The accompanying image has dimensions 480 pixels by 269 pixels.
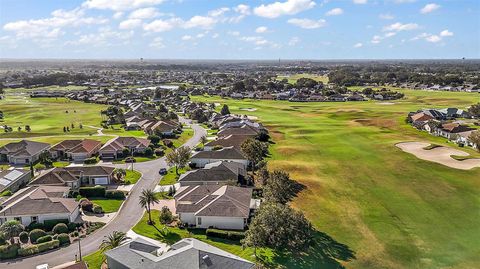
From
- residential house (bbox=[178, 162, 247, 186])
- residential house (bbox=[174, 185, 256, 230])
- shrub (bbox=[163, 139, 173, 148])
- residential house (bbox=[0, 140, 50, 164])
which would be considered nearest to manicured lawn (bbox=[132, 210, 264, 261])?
residential house (bbox=[174, 185, 256, 230])

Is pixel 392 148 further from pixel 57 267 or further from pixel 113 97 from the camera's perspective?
pixel 113 97

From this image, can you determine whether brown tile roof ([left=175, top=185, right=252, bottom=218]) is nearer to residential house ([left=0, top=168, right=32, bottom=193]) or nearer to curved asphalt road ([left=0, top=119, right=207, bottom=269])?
curved asphalt road ([left=0, top=119, right=207, bottom=269])

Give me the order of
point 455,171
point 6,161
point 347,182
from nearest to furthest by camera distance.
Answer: point 347,182
point 455,171
point 6,161

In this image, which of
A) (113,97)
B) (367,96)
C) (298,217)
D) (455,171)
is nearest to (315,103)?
(367,96)

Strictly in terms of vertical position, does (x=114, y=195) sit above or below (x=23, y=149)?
below

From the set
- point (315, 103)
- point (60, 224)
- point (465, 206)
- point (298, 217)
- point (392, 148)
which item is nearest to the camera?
point (298, 217)

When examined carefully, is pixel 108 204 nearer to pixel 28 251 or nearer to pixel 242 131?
Answer: pixel 28 251

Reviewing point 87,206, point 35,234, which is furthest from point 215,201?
point 35,234
